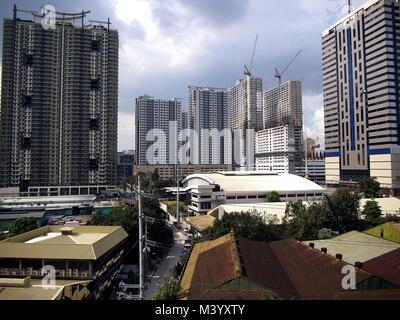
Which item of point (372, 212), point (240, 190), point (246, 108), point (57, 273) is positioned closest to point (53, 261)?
point (57, 273)

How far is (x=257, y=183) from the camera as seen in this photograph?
67.9 feet

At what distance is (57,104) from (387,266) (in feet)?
71.8

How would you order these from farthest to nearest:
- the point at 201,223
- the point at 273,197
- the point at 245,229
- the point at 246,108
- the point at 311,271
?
the point at 246,108
the point at 273,197
the point at 201,223
the point at 245,229
the point at 311,271

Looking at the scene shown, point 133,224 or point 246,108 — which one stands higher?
point 246,108

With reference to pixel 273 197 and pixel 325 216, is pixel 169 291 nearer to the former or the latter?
pixel 325 216

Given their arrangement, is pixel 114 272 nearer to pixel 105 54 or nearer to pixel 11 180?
pixel 11 180

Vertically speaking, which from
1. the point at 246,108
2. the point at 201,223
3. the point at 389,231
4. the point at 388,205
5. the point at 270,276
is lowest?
the point at 201,223

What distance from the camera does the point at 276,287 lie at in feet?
13.3

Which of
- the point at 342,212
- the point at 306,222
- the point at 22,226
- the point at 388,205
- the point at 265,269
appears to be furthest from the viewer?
the point at 388,205

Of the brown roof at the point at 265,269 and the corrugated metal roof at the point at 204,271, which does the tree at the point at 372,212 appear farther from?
the corrugated metal roof at the point at 204,271

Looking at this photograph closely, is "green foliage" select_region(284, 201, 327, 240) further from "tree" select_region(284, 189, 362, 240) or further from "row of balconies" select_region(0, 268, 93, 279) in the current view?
"row of balconies" select_region(0, 268, 93, 279)

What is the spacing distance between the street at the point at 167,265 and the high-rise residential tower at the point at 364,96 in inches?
702

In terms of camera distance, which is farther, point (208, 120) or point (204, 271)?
point (208, 120)
